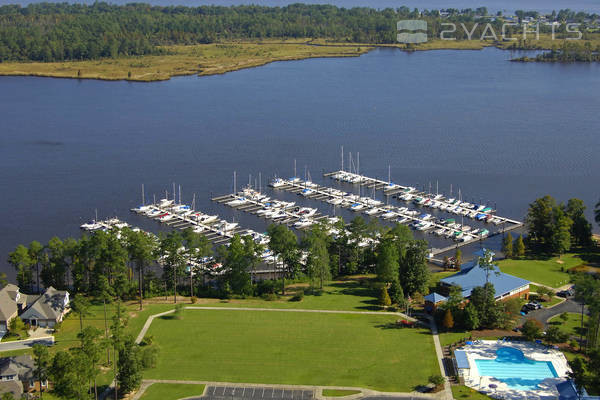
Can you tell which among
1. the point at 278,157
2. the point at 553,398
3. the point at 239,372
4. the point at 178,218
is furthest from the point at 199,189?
the point at 553,398

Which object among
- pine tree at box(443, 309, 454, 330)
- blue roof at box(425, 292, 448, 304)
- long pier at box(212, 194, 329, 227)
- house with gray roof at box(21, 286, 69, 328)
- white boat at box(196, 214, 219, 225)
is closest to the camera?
pine tree at box(443, 309, 454, 330)

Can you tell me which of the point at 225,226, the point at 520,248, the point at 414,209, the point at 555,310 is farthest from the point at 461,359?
the point at 414,209

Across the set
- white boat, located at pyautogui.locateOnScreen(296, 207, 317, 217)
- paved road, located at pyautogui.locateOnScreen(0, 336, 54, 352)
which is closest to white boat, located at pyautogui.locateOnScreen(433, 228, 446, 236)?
white boat, located at pyautogui.locateOnScreen(296, 207, 317, 217)

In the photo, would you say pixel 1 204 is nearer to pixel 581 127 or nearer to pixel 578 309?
pixel 578 309

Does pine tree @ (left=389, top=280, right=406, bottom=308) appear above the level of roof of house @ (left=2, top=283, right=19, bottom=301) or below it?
below

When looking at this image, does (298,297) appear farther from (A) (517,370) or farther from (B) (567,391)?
(B) (567,391)

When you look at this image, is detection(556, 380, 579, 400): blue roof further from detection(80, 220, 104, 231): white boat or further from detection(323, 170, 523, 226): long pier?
detection(80, 220, 104, 231): white boat

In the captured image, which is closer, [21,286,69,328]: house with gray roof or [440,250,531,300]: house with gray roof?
[21,286,69,328]: house with gray roof

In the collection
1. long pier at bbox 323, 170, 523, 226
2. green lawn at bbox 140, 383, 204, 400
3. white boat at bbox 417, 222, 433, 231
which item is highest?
long pier at bbox 323, 170, 523, 226
